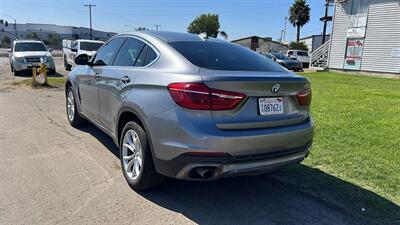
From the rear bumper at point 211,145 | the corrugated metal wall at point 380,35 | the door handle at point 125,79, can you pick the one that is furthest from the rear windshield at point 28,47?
the corrugated metal wall at point 380,35

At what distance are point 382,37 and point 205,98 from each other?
943 inches

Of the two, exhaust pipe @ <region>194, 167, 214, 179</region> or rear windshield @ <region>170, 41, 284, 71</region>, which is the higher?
rear windshield @ <region>170, 41, 284, 71</region>

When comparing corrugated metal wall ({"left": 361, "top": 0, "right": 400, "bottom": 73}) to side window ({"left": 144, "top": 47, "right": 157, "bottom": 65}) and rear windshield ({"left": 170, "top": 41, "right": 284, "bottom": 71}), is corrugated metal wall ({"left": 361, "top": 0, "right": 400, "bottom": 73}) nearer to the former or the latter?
rear windshield ({"left": 170, "top": 41, "right": 284, "bottom": 71})

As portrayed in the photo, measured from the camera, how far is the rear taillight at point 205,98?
10.3 ft

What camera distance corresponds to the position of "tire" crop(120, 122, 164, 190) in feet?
12.1

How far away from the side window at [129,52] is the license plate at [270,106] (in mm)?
1645

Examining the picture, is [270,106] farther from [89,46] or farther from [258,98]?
[89,46]

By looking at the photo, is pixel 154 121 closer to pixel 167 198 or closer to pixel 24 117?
pixel 167 198

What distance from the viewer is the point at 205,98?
10.3 feet

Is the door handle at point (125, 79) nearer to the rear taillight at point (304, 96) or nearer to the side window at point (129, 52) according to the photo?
the side window at point (129, 52)

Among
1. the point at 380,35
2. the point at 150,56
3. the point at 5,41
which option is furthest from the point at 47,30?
the point at 150,56

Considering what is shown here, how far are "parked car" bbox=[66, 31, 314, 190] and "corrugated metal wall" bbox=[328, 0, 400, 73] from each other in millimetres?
21950

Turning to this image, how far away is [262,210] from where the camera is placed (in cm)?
363

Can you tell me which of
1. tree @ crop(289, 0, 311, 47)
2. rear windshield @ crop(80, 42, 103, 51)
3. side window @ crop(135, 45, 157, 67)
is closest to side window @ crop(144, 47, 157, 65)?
side window @ crop(135, 45, 157, 67)
